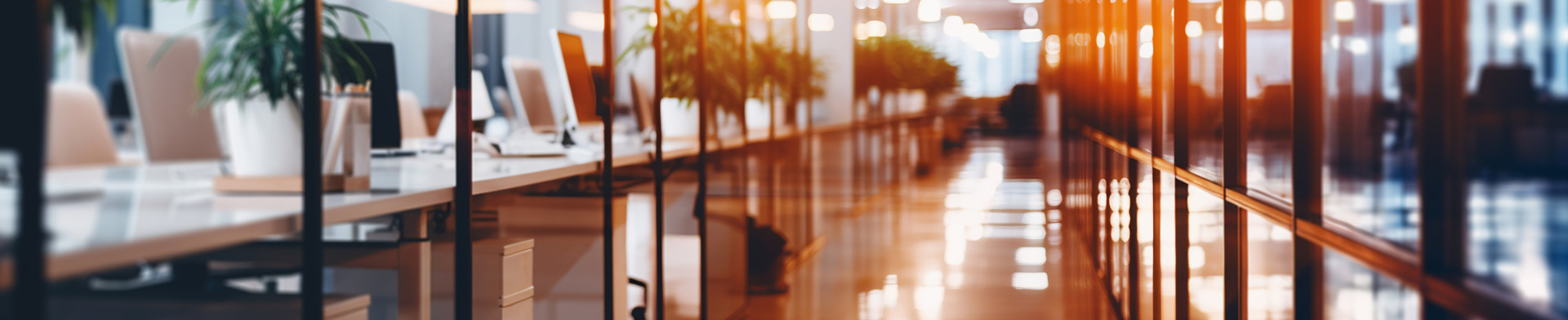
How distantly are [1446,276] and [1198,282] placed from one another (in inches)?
54.1

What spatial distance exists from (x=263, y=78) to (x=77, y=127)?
2.00ft

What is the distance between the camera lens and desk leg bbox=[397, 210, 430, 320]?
77.5 inches

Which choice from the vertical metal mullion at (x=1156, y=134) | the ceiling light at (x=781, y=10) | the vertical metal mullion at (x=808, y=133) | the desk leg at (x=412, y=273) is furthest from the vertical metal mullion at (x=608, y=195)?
the vertical metal mullion at (x=808, y=133)

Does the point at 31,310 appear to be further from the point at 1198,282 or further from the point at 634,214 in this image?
the point at 634,214

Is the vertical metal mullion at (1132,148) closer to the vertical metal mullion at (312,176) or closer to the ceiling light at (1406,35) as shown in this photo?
the ceiling light at (1406,35)

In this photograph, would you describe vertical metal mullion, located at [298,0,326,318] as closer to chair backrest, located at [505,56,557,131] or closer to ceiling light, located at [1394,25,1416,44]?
ceiling light, located at [1394,25,1416,44]

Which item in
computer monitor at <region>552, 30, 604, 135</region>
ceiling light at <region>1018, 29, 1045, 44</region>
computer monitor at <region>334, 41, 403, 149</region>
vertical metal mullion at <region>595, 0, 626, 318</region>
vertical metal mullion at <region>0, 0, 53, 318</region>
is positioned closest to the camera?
vertical metal mullion at <region>0, 0, 53, 318</region>

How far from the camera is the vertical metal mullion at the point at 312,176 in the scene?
59.2 inches

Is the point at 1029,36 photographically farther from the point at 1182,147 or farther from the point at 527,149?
the point at 527,149

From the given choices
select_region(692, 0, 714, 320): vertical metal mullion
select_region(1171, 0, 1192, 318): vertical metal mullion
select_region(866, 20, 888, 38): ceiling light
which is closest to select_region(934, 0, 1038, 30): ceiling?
select_region(866, 20, 888, 38): ceiling light

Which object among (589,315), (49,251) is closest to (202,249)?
(49,251)

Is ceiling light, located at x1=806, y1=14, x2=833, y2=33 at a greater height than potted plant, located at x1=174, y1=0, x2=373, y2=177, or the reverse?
ceiling light, located at x1=806, y1=14, x2=833, y2=33

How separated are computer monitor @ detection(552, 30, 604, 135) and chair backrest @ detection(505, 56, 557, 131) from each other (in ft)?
0.72

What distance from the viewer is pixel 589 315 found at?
9.77ft
